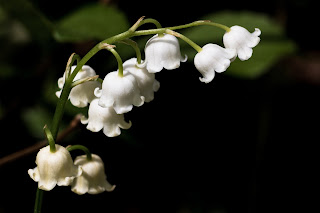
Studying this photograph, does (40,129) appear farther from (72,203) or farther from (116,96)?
(116,96)

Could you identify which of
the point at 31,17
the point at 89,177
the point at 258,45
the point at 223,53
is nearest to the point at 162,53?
the point at 223,53

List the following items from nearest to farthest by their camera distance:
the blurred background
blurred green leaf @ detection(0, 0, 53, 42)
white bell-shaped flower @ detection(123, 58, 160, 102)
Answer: white bell-shaped flower @ detection(123, 58, 160, 102) → blurred green leaf @ detection(0, 0, 53, 42) → the blurred background

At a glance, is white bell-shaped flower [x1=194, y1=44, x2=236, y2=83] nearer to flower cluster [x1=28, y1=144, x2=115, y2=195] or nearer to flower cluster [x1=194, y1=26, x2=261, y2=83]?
flower cluster [x1=194, y1=26, x2=261, y2=83]

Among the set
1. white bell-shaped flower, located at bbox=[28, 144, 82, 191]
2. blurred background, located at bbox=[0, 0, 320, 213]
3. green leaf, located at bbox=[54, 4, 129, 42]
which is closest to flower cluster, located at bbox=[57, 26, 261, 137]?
white bell-shaped flower, located at bbox=[28, 144, 82, 191]

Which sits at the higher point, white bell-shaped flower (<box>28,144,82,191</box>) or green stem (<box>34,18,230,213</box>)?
green stem (<box>34,18,230,213</box>)

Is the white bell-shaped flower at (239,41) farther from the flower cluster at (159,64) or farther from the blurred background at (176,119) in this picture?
the blurred background at (176,119)

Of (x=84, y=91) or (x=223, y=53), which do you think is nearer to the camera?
(x=223, y=53)

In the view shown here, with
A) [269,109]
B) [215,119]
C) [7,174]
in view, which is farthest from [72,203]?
[269,109]

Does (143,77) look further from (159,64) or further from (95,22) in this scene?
(95,22)
